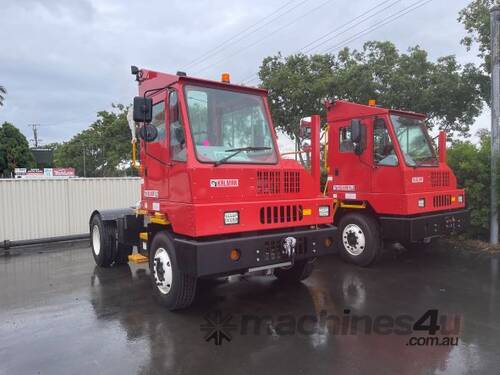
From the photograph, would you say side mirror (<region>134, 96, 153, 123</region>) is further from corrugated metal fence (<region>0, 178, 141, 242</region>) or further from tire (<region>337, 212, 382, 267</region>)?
corrugated metal fence (<region>0, 178, 141, 242</region>)

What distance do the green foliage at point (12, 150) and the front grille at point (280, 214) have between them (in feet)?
101

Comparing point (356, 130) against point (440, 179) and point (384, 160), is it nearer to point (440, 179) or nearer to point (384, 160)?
point (384, 160)

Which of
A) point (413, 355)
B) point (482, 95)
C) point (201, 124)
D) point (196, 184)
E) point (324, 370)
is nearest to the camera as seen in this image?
point (324, 370)

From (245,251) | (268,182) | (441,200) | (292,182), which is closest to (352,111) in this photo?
(441,200)

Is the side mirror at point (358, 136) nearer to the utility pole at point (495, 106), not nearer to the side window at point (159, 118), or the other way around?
the utility pole at point (495, 106)

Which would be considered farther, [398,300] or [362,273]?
[362,273]

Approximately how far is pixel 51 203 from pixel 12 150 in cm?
2357

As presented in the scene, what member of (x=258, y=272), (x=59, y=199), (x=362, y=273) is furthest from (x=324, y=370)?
(x=59, y=199)

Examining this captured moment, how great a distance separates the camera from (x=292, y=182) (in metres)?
→ 5.01

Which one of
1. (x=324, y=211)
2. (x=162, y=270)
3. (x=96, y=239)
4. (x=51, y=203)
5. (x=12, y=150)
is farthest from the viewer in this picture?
(x=12, y=150)

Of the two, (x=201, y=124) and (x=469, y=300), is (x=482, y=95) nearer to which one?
(x=469, y=300)

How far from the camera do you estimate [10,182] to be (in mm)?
9867

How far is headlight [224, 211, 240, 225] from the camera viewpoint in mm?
4391

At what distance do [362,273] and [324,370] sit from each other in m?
3.44
